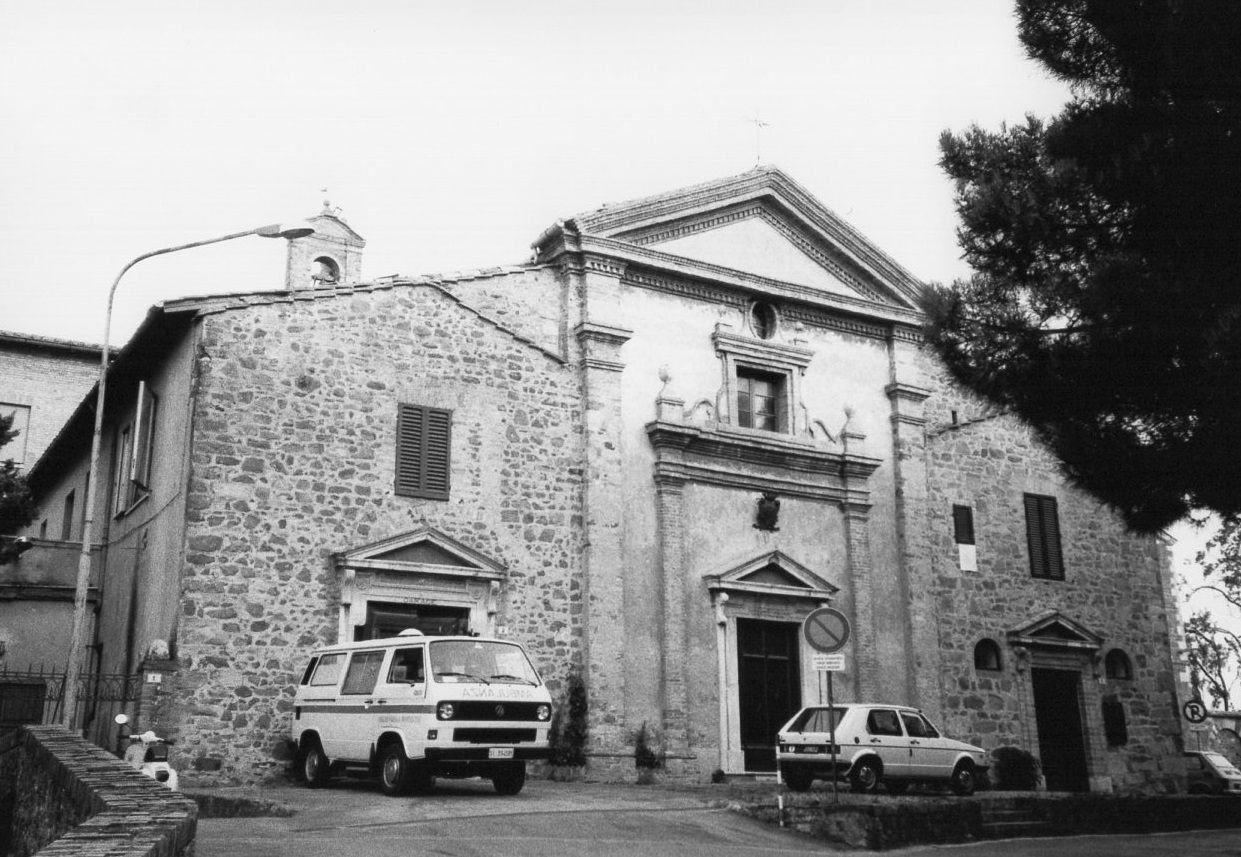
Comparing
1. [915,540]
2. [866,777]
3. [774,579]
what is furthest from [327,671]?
[915,540]

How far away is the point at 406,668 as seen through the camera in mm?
14352

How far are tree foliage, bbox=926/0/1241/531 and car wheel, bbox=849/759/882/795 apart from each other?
22.8 ft

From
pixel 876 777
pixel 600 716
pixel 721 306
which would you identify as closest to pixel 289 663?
pixel 600 716

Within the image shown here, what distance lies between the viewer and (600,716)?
19109mm

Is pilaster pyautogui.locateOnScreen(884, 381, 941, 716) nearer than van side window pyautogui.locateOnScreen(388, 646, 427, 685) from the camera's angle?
No

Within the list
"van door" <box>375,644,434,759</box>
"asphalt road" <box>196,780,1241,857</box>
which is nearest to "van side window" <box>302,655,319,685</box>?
"asphalt road" <box>196,780,1241,857</box>

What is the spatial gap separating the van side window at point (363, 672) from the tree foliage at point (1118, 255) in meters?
7.34

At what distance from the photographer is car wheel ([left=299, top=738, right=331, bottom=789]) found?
15.7 metres

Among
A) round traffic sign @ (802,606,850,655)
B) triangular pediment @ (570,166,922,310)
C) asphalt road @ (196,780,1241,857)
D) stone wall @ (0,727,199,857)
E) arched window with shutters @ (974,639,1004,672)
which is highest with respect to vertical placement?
triangular pediment @ (570,166,922,310)

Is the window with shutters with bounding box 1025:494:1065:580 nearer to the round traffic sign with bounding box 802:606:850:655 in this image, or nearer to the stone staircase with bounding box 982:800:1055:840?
the stone staircase with bounding box 982:800:1055:840

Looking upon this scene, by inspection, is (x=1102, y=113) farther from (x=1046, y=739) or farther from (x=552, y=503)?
(x=1046, y=739)

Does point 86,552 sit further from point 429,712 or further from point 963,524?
point 963,524

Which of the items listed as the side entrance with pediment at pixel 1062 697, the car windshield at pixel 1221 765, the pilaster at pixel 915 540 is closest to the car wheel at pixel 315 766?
the pilaster at pixel 915 540

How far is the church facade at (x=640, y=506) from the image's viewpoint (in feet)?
58.4
